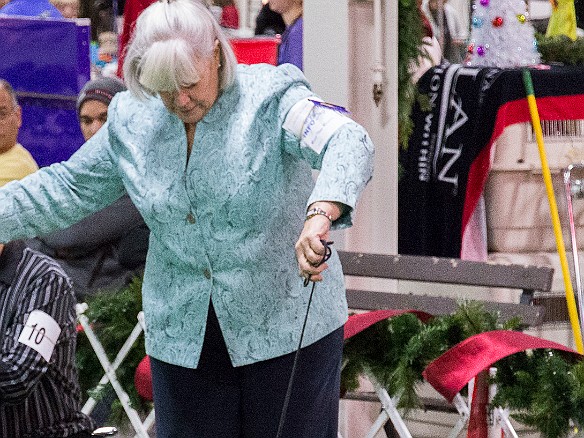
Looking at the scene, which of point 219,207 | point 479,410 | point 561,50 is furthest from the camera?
point 561,50

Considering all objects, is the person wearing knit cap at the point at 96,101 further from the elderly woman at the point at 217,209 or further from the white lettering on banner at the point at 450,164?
the elderly woman at the point at 217,209

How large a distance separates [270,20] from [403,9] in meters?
1.44

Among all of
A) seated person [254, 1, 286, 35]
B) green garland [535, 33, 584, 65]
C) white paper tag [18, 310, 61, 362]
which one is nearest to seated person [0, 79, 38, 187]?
seated person [254, 1, 286, 35]

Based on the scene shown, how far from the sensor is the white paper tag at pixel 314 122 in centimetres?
213

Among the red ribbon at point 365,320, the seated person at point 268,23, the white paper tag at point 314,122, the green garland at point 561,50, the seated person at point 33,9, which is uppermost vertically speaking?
the white paper tag at point 314,122

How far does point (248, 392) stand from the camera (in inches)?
92.2

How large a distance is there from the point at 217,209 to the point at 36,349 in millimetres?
977

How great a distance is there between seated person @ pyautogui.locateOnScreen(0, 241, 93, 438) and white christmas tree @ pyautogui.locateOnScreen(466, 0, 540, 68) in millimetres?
2600

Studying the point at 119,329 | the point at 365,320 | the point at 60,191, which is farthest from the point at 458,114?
the point at 60,191

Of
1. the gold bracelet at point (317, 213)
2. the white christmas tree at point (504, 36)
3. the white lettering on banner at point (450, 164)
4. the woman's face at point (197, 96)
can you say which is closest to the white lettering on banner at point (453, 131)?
the white lettering on banner at point (450, 164)

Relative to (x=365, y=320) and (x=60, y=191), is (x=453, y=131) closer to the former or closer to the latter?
(x=365, y=320)

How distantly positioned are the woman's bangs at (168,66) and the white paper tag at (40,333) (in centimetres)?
107

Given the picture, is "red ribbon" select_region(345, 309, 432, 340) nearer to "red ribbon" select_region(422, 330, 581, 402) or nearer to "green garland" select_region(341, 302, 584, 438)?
"green garland" select_region(341, 302, 584, 438)

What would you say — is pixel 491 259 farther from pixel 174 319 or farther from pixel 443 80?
pixel 174 319
